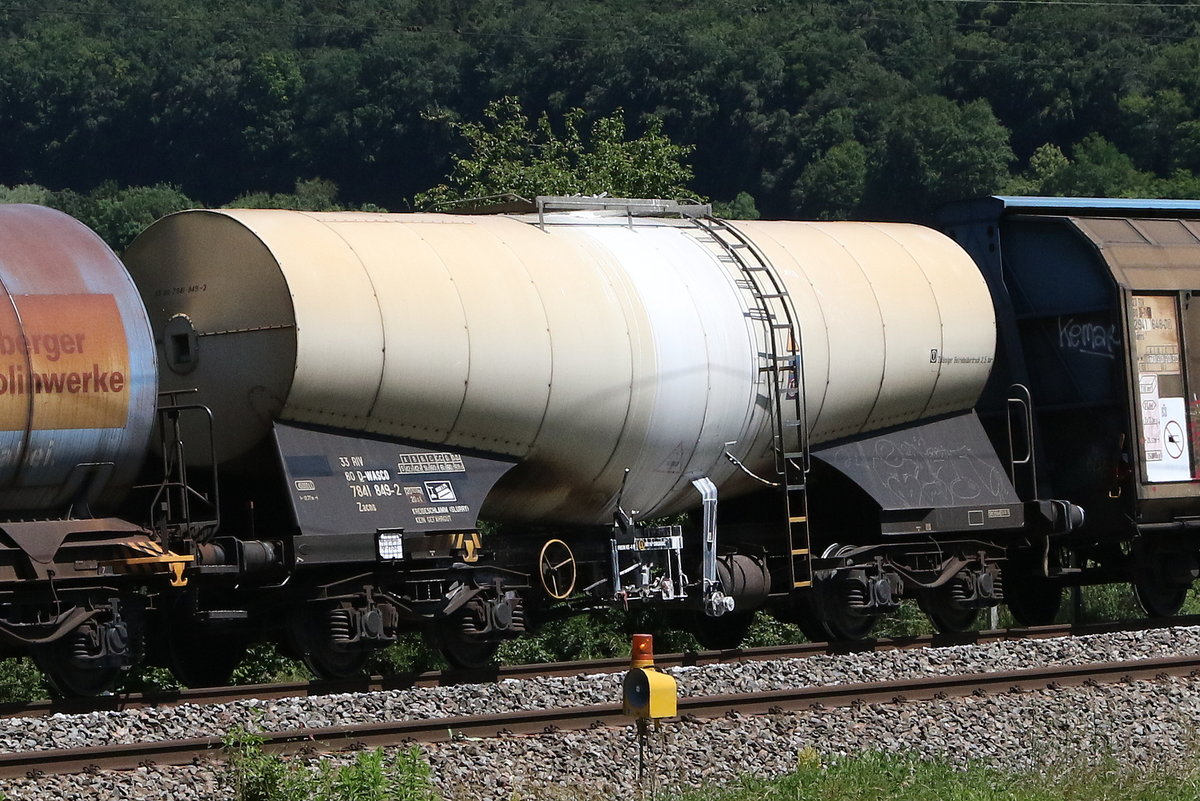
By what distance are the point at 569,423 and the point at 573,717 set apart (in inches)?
132

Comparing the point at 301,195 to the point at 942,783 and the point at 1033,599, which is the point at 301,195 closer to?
the point at 1033,599

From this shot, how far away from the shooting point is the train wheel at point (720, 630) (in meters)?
17.5

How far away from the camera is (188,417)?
13258 millimetres

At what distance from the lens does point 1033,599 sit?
62.2ft

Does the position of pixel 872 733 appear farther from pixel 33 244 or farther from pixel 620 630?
pixel 620 630

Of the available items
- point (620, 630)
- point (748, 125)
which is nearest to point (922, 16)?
point (748, 125)

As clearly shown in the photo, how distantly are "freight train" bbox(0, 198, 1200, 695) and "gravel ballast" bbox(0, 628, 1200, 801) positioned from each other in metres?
1.38

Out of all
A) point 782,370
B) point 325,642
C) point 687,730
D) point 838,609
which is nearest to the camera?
point 687,730

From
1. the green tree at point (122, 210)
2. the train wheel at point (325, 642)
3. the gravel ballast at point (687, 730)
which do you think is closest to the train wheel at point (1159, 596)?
the gravel ballast at point (687, 730)

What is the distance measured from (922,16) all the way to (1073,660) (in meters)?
104

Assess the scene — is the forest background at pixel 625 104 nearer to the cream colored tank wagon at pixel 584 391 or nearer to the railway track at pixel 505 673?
the railway track at pixel 505 673

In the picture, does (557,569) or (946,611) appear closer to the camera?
(557,569)

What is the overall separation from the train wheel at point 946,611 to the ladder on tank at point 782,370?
1.71 metres

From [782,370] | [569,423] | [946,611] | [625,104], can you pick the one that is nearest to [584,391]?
[569,423]
